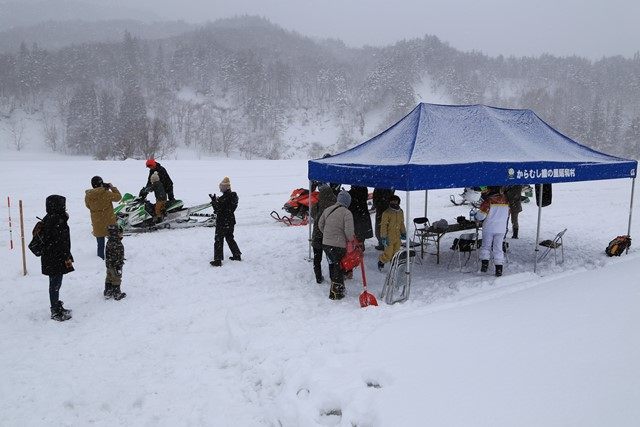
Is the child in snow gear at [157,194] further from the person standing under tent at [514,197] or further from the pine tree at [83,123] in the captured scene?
the pine tree at [83,123]

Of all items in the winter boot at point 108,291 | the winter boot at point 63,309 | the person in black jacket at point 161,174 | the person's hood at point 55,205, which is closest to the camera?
the person's hood at point 55,205

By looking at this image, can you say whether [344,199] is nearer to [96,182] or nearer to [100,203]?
[100,203]

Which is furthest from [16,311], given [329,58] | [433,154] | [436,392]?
[329,58]

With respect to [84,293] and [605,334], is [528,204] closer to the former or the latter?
[605,334]

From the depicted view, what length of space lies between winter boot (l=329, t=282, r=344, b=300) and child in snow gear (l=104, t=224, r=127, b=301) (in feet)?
10.8

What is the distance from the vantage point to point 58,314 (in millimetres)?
6035

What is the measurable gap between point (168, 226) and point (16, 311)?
17.2 ft

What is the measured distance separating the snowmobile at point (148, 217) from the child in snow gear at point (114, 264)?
14.1 feet

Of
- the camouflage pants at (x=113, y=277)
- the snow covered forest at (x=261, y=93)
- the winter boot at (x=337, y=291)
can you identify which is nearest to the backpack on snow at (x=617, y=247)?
the winter boot at (x=337, y=291)

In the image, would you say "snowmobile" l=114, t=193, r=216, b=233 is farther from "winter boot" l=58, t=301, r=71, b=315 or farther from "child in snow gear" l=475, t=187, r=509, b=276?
"child in snow gear" l=475, t=187, r=509, b=276

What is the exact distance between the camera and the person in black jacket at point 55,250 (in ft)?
19.3

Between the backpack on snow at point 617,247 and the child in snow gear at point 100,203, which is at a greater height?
the child in snow gear at point 100,203

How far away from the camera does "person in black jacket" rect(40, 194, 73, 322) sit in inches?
232

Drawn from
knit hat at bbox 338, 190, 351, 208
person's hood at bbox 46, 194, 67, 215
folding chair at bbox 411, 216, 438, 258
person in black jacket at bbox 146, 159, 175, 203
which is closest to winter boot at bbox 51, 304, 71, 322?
person's hood at bbox 46, 194, 67, 215
